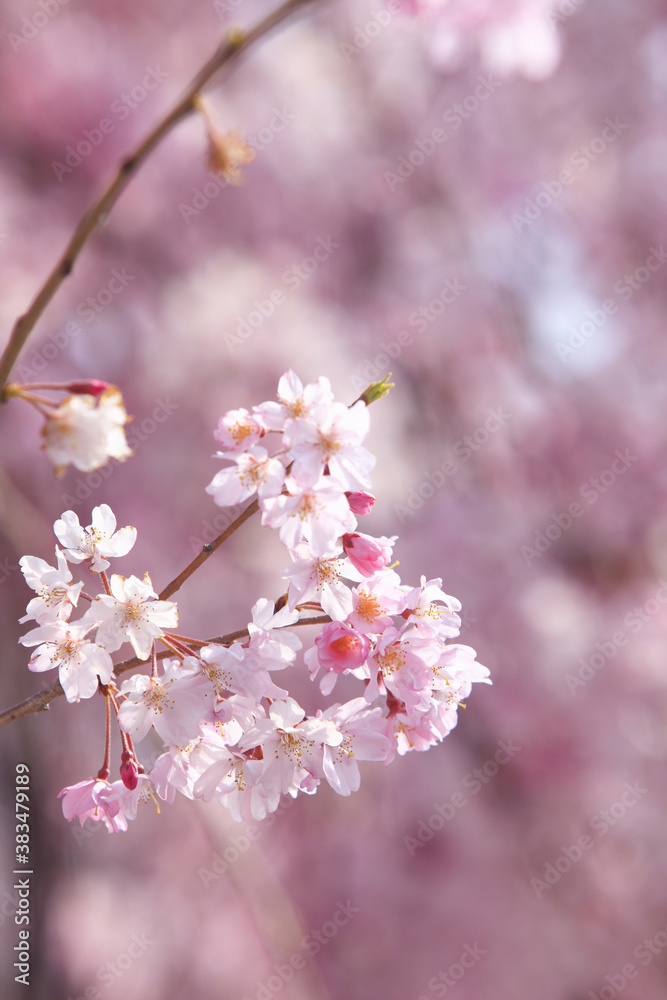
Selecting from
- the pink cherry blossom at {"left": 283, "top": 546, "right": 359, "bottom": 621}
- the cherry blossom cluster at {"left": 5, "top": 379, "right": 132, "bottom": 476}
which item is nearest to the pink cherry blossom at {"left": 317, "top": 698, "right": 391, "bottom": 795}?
the pink cherry blossom at {"left": 283, "top": 546, "right": 359, "bottom": 621}

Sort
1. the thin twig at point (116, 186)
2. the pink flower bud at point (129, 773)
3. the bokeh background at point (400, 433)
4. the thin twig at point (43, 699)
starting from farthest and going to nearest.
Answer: the bokeh background at point (400, 433), the pink flower bud at point (129, 773), the thin twig at point (43, 699), the thin twig at point (116, 186)

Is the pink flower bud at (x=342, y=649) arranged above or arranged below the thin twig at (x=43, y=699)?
above

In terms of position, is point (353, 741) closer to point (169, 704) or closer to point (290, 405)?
point (169, 704)

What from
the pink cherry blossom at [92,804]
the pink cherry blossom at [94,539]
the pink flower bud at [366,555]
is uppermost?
the pink flower bud at [366,555]

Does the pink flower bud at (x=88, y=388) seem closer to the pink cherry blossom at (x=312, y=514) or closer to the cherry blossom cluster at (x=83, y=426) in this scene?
the cherry blossom cluster at (x=83, y=426)

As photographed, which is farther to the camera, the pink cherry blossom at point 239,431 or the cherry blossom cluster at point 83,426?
the pink cherry blossom at point 239,431

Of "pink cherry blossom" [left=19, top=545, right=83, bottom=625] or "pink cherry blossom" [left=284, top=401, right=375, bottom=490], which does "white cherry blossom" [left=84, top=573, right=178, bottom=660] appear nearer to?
"pink cherry blossom" [left=19, top=545, right=83, bottom=625]

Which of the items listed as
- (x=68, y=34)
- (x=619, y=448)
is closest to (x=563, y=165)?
(x=619, y=448)

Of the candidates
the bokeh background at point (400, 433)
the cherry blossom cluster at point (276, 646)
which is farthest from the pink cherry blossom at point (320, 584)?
the bokeh background at point (400, 433)
